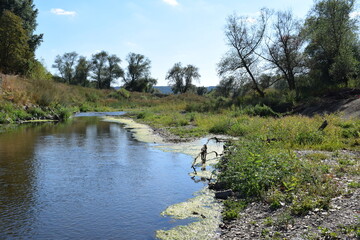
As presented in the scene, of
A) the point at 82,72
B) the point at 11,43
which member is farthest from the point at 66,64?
the point at 11,43

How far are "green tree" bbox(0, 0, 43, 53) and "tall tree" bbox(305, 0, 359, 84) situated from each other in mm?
37971

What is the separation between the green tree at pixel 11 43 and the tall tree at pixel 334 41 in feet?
116

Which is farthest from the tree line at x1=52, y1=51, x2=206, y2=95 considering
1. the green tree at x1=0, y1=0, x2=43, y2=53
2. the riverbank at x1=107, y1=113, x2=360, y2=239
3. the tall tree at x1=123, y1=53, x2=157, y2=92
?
the riverbank at x1=107, y1=113, x2=360, y2=239

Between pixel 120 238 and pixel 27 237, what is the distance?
5.69 feet

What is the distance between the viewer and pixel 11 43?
42.2m

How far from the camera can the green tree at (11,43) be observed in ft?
135

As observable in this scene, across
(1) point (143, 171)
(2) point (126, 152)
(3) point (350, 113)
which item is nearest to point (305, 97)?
(3) point (350, 113)

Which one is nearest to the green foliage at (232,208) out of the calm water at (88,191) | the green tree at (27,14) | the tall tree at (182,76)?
the calm water at (88,191)

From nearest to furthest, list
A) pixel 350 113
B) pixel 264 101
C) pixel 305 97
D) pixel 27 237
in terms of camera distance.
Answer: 1. pixel 27 237
2. pixel 350 113
3. pixel 305 97
4. pixel 264 101

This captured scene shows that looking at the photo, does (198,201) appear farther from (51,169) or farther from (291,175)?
(51,169)

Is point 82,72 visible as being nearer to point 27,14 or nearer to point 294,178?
point 27,14

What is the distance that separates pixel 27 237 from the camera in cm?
615

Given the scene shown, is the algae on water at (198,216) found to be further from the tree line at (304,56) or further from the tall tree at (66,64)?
the tall tree at (66,64)

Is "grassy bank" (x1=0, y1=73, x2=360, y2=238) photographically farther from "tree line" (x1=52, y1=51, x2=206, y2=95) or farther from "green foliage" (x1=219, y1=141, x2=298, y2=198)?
"tree line" (x1=52, y1=51, x2=206, y2=95)
